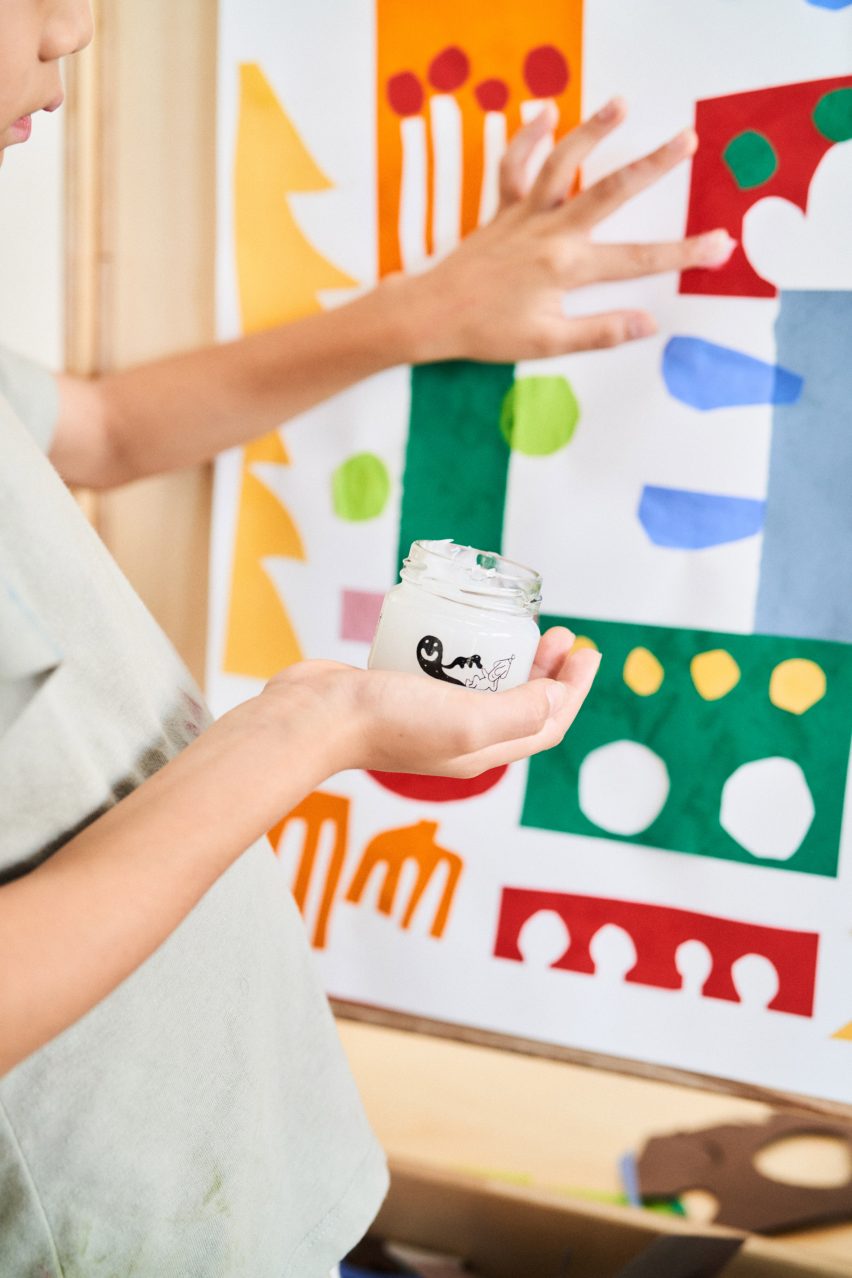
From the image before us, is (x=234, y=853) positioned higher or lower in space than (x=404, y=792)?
higher

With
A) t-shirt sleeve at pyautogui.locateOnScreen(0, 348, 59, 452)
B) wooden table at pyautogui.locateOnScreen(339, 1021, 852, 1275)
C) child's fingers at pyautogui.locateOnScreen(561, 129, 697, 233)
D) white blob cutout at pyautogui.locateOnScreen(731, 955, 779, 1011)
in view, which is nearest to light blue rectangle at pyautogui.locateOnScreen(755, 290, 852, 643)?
child's fingers at pyautogui.locateOnScreen(561, 129, 697, 233)

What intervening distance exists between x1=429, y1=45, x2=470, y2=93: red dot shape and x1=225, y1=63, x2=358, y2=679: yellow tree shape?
4.0 inches

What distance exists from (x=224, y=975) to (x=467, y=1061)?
35cm

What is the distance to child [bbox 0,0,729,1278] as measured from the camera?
0.35 meters

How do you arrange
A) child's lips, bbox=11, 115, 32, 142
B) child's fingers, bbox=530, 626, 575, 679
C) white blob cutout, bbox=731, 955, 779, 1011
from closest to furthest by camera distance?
child's lips, bbox=11, 115, 32, 142, child's fingers, bbox=530, 626, 575, 679, white blob cutout, bbox=731, 955, 779, 1011

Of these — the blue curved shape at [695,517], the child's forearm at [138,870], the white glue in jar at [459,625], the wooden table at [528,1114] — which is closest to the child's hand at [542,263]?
the blue curved shape at [695,517]

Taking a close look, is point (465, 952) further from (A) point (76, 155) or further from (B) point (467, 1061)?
(A) point (76, 155)

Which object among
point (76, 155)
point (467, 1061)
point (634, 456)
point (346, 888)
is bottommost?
point (467, 1061)

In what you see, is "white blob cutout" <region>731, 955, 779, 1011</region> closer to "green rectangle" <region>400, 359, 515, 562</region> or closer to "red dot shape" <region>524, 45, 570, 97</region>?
"green rectangle" <region>400, 359, 515, 562</region>

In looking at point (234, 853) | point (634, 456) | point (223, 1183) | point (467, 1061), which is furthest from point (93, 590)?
point (467, 1061)

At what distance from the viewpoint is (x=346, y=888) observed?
2.55 ft

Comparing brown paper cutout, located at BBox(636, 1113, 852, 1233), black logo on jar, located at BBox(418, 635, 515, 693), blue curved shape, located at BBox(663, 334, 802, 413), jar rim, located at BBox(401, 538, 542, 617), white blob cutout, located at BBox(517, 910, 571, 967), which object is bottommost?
brown paper cutout, located at BBox(636, 1113, 852, 1233)

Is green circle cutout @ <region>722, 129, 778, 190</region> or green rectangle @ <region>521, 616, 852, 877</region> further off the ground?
green circle cutout @ <region>722, 129, 778, 190</region>

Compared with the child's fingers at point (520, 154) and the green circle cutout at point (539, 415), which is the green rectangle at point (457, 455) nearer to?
the green circle cutout at point (539, 415)
